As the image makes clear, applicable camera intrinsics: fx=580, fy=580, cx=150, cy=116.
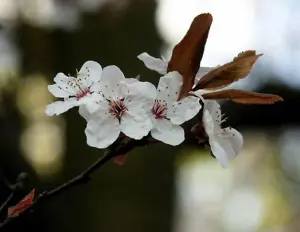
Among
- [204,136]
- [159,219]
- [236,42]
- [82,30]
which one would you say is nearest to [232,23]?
[236,42]

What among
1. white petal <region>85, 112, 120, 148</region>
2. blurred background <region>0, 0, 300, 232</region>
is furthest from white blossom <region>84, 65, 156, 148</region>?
blurred background <region>0, 0, 300, 232</region>

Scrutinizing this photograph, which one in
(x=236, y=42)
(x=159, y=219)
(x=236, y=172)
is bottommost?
(x=236, y=172)

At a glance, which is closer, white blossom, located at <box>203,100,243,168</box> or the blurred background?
white blossom, located at <box>203,100,243,168</box>

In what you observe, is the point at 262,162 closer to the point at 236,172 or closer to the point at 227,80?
the point at 236,172

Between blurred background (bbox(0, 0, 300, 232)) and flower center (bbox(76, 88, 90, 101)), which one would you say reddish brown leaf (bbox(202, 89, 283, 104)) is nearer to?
flower center (bbox(76, 88, 90, 101))

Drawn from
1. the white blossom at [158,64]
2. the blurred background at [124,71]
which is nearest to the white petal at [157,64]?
the white blossom at [158,64]

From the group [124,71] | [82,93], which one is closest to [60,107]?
[82,93]

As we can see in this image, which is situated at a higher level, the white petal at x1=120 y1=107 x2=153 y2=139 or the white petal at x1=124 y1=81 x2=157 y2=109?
the white petal at x1=124 y1=81 x2=157 y2=109
